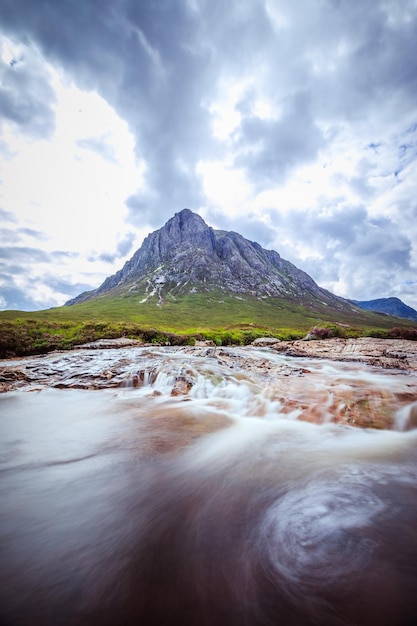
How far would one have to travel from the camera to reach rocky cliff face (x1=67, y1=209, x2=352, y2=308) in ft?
476

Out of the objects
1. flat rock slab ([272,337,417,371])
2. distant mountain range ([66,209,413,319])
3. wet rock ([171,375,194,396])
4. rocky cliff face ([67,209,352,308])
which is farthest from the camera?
rocky cliff face ([67,209,352,308])

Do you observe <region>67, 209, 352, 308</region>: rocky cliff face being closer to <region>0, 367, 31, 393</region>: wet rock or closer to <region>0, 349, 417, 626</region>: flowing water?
<region>0, 367, 31, 393</region>: wet rock

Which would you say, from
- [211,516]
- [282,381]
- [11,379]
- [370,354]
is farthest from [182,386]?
[370,354]

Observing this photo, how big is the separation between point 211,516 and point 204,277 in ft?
498

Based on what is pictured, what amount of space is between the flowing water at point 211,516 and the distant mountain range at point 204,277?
339 ft

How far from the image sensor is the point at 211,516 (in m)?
3.65

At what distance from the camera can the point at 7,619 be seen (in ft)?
7.32

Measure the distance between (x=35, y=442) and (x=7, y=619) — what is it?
5.01 metres

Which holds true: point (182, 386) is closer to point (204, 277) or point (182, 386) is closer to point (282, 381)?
point (282, 381)

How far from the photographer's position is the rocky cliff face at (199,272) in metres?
145

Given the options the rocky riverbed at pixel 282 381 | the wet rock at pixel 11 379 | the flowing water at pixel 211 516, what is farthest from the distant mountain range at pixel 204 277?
the flowing water at pixel 211 516

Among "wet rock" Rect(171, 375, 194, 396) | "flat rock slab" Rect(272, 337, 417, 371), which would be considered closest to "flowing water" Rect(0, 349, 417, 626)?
"wet rock" Rect(171, 375, 194, 396)

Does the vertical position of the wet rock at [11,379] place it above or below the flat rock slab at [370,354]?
below

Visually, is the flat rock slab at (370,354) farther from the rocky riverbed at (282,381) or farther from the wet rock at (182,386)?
the wet rock at (182,386)
